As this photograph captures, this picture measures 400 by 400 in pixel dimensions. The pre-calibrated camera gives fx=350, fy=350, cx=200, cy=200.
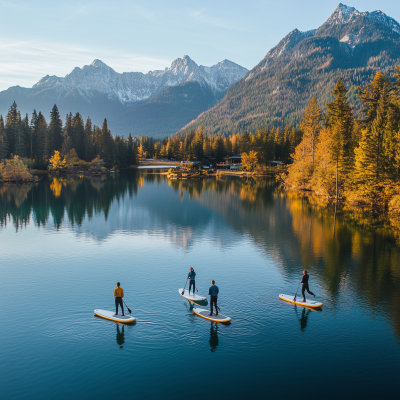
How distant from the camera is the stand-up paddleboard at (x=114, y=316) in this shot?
2197 centimetres

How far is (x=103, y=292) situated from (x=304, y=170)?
263ft

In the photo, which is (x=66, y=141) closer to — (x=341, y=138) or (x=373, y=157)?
(x=341, y=138)

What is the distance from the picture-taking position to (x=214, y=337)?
20703 mm

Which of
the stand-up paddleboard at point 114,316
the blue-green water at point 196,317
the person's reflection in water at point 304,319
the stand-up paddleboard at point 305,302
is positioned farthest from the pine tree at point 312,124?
the stand-up paddleboard at point 114,316

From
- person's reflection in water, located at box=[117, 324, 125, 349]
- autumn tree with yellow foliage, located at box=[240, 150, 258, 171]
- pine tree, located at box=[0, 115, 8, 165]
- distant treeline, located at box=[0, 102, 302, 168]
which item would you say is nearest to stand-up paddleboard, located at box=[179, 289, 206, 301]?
person's reflection in water, located at box=[117, 324, 125, 349]

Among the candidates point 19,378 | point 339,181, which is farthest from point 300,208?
point 19,378

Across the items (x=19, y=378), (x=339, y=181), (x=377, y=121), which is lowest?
(x=19, y=378)

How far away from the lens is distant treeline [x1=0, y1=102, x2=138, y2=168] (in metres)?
144

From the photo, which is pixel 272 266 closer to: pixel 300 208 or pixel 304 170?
pixel 300 208

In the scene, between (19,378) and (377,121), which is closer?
(19,378)

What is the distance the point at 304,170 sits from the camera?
319ft

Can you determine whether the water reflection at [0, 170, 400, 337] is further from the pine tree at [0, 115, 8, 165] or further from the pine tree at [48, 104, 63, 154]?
the pine tree at [48, 104, 63, 154]

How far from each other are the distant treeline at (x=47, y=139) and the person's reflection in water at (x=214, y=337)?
134 metres

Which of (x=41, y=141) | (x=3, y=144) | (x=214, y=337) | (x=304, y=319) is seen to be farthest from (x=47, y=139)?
(x=304, y=319)
